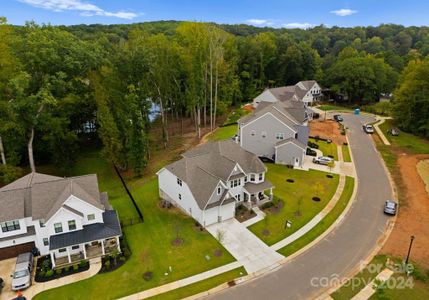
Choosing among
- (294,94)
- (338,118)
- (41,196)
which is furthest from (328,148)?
(41,196)

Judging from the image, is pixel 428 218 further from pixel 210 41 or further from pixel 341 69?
pixel 341 69

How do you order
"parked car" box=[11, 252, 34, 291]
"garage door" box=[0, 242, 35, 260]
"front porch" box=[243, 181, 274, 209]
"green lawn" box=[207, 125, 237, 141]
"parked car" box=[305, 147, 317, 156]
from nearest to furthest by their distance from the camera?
1. "parked car" box=[11, 252, 34, 291]
2. "garage door" box=[0, 242, 35, 260]
3. "front porch" box=[243, 181, 274, 209]
4. "parked car" box=[305, 147, 317, 156]
5. "green lawn" box=[207, 125, 237, 141]

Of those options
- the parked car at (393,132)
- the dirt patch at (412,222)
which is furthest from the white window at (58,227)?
the parked car at (393,132)

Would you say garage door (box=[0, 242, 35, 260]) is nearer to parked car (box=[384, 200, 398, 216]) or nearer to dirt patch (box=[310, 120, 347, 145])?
parked car (box=[384, 200, 398, 216])

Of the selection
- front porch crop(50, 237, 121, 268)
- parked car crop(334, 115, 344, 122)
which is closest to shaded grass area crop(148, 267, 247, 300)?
front porch crop(50, 237, 121, 268)

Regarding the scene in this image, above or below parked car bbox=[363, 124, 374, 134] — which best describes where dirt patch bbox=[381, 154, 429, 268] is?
below

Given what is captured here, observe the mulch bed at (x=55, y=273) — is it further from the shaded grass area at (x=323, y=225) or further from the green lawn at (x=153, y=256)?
the shaded grass area at (x=323, y=225)
